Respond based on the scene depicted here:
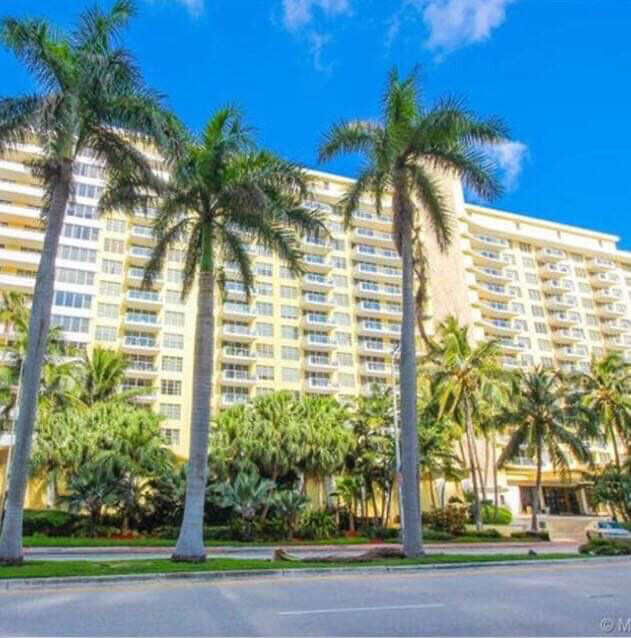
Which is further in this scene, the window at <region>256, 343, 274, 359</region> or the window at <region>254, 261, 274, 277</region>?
the window at <region>254, 261, 274, 277</region>

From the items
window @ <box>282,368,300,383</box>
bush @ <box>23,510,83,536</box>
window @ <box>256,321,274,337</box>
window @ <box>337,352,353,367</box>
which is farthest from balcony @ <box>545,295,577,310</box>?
bush @ <box>23,510,83,536</box>

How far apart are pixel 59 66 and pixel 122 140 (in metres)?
2.70

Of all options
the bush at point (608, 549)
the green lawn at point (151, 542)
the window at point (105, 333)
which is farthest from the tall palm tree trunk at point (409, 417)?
the window at point (105, 333)

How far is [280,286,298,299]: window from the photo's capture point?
70344 millimetres

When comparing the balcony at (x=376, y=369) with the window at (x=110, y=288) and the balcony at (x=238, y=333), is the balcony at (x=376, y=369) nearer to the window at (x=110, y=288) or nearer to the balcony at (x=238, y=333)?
the balcony at (x=238, y=333)

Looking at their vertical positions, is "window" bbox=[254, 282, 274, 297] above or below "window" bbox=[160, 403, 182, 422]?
above

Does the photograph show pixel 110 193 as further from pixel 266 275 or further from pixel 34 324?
pixel 266 275

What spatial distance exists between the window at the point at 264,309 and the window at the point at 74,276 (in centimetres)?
1828

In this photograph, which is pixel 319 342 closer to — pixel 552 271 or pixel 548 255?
pixel 552 271

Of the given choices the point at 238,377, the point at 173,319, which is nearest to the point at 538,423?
the point at 238,377

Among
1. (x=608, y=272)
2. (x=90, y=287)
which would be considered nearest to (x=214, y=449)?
(x=90, y=287)

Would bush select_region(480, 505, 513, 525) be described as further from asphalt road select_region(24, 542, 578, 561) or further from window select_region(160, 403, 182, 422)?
window select_region(160, 403, 182, 422)

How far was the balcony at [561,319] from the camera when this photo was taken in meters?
85.3

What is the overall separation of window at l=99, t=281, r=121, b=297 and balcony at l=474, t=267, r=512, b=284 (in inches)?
1849
